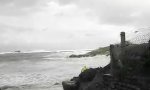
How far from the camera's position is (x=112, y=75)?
22266mm

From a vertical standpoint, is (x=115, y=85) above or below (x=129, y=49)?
below

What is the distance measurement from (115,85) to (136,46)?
2708 mm

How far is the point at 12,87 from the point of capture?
36.3 m

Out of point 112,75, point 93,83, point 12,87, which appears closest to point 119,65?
point 112,75

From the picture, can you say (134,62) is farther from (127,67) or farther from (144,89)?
(144,89)

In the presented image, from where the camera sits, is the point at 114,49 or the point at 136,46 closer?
the point at 136,46

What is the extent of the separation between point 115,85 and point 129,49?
8.07ft

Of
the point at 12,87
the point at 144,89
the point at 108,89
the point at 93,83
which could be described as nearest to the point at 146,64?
the point at 144,89

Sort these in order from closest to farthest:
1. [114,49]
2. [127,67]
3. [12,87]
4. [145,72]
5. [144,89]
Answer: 1. [144,89]
2. [145,72]
3. [127,67]
4. [114,49]
5. [12,87]

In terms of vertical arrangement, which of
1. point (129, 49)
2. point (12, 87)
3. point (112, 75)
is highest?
point (129, 49)

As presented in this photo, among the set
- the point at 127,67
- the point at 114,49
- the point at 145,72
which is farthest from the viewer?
the point at 114,49

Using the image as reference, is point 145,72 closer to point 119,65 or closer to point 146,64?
point 146,64

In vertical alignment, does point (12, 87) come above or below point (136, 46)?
below

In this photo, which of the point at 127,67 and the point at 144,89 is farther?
the point at 127,67
